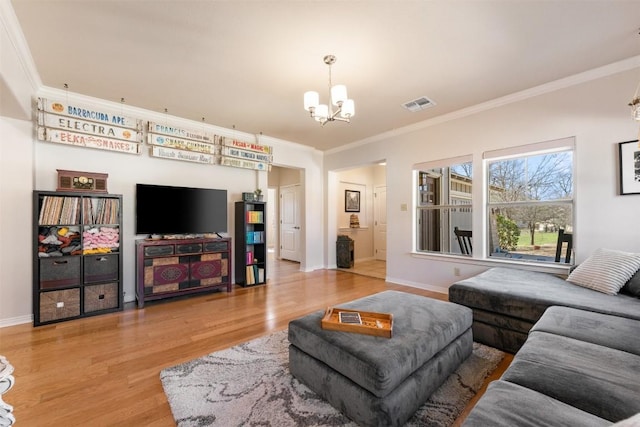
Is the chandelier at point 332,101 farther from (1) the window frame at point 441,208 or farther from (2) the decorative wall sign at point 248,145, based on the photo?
(2) the decorative wall sign at point 248,145

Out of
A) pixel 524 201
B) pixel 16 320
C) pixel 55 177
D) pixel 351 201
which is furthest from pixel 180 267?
pixel 524 201

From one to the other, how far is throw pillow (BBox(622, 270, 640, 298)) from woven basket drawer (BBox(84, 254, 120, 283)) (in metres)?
5.07

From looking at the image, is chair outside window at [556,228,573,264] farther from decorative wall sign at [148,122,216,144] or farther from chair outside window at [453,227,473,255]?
decorative wall sign at [148,122,216,144]

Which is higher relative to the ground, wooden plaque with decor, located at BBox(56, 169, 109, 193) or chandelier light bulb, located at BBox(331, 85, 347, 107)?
chandelier light bulb, located at BBox(331, 85, 347, 107)

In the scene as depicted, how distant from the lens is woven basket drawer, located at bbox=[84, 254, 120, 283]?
3.13 meters

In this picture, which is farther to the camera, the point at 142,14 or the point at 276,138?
the point at 276,138

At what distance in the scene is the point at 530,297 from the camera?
2.25 meters

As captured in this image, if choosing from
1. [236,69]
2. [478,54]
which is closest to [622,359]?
[478,54]

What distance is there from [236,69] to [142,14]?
0.89m

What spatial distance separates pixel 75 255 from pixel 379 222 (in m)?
6.26

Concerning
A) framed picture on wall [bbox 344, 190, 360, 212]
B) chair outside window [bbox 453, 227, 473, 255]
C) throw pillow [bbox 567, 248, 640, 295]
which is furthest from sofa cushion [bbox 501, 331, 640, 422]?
framed picture on wall [bbox 344, 190, 360, 212]

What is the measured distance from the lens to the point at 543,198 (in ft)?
11.0

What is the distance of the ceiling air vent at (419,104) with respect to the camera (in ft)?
11.7

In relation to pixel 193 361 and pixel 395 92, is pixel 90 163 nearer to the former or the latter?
pixel 193 361
